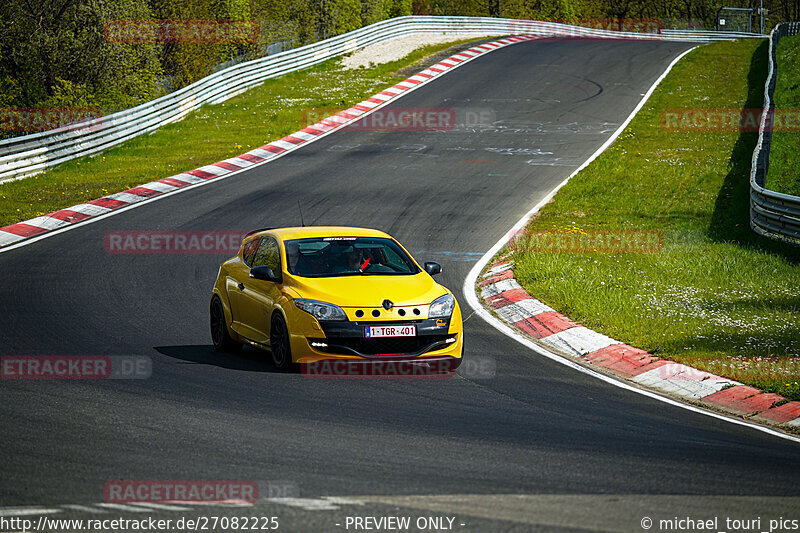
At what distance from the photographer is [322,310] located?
9734 millimetres

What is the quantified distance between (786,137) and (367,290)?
2220 centimetres

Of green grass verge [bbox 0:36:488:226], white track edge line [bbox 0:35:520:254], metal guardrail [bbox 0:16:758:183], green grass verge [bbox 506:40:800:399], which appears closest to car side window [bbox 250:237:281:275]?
green grass verge [bbox 506:40:800:399]

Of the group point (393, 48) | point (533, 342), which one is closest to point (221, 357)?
point (533, 342)

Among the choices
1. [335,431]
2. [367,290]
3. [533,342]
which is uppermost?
[367,290]

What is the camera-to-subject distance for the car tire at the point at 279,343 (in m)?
9.84

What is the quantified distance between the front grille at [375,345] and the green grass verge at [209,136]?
40.2 ft

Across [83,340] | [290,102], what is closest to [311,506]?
[83,340]

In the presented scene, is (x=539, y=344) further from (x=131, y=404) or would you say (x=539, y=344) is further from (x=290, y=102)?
(x=290, y=102)

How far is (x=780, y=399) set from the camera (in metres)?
8.99

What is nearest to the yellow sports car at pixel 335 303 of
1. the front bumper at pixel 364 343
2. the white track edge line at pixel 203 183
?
the front bumper at pixel 364 343

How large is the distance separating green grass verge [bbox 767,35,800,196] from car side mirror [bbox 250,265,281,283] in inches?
559

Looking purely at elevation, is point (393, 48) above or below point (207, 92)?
above

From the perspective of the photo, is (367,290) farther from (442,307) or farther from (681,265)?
(681,265)

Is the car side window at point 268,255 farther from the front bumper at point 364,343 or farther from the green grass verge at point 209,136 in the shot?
the green grass verge at point 209,136
